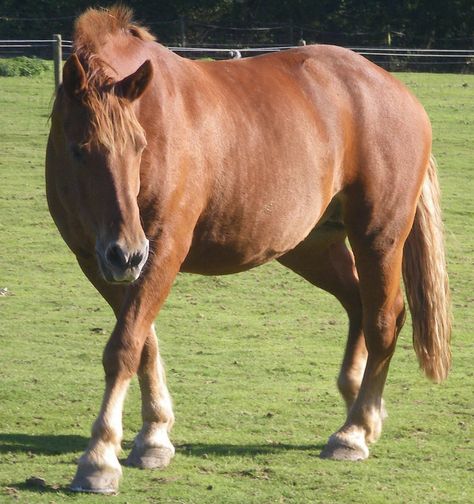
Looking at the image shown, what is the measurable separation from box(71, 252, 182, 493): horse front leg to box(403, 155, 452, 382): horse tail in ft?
6.02

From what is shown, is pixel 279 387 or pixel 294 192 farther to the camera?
pixel 279 387

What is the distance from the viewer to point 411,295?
242 inches

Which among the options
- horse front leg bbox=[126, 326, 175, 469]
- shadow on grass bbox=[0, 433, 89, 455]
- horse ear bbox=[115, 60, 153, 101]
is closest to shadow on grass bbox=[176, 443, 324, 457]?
horse front leg bbox=[126, 326, 175, 469]

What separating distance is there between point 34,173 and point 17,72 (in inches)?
357

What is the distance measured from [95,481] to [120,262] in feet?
3.26

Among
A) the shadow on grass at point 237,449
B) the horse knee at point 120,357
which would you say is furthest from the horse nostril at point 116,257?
the shadow on grass at point 237,449

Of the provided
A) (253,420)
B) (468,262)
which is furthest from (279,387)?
(468,262)

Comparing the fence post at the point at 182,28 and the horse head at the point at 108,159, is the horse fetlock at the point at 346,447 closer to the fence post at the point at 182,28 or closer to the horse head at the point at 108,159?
the horse head at the point at 108,159

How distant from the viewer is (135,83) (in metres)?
4.53

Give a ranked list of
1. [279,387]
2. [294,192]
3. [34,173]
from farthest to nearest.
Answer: [34,173] < [279,387] < [294,192]

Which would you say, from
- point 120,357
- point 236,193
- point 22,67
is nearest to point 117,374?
point 120,357

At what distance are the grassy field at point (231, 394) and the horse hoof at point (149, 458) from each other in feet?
0.21

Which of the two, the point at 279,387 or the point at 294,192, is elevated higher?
the point at 294,192

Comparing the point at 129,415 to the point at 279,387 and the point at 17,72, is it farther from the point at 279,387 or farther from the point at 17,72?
the point at 17,72
